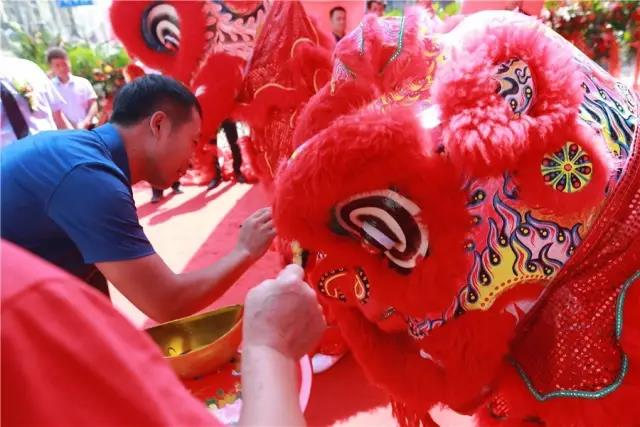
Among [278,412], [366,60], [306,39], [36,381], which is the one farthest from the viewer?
[306,39]

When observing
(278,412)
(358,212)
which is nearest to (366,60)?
(358,212)

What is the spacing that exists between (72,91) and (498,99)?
3.39 metres

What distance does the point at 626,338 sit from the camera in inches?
30.7

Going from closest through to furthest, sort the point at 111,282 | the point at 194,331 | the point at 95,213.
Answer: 1. the point at 95,213
2. the point at 111,282
3. the point at 194,331

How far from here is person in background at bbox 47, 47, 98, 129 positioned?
3422mm

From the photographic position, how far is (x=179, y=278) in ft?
3.67

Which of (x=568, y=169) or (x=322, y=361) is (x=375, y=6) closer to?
(x=322, y=361)

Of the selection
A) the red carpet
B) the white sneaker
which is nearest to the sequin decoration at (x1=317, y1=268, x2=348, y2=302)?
the red carpet

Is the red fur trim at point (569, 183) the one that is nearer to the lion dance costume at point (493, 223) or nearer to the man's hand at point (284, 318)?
the lion dance costume at point (493, 223)

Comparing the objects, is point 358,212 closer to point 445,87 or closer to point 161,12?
point 445,87

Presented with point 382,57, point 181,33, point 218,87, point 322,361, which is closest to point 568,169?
point 382,57

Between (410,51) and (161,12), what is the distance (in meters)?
1.54

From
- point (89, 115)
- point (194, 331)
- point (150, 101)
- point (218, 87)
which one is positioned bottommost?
point (89, 115)

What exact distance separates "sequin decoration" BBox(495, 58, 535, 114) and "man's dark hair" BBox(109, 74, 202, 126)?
752mm
